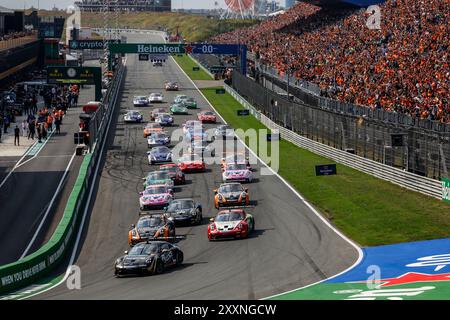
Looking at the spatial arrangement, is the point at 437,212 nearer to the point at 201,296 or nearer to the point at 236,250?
the point at 236,250

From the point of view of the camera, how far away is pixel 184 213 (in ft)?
133

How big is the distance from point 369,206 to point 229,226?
854 cm

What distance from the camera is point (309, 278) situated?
2923 cm

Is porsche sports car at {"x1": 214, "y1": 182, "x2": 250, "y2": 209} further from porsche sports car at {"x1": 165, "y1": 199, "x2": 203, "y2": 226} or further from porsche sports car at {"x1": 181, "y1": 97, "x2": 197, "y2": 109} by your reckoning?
porsche sports car at {"x1": 181, "y1": 97, "x2": 197, "y2": 109}

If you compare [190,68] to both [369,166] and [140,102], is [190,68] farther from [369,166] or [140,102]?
[369,166]

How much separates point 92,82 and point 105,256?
55.2m

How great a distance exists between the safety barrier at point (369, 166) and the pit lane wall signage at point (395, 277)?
8268 millimetres

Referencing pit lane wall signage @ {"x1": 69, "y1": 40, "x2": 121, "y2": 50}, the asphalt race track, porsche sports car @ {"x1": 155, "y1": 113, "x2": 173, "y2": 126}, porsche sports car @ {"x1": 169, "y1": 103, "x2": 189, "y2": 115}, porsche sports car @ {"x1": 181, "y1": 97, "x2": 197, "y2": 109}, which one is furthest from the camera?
pit lane wall signage @ {"x1": 69, "y1": 40, "x2": 121, "y2": 50}

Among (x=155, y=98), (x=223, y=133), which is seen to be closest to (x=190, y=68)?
(x=155, y=98)

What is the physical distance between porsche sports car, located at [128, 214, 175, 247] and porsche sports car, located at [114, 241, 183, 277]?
13.4 ft

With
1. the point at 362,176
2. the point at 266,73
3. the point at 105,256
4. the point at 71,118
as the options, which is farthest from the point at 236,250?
the point at 266,73

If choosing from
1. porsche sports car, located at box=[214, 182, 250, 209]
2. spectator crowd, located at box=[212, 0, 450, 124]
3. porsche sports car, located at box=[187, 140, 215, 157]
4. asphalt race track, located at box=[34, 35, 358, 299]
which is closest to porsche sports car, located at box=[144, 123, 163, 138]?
porsche sports car, located at box=[187, 140, 215, 157]

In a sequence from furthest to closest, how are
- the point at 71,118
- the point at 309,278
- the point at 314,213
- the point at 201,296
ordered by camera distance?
the point at 71,118 → the point at 314,213 → the point at 309,278 → the point at 201,296

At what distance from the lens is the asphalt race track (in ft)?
92.6
